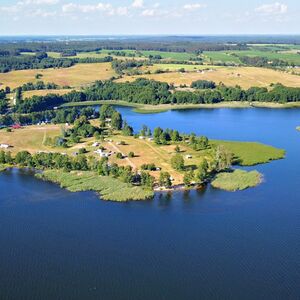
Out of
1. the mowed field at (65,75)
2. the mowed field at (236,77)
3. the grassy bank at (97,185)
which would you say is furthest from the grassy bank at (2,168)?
the mowed field at (236,77)

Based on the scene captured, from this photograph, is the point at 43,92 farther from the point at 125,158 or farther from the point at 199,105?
the point at 125,158

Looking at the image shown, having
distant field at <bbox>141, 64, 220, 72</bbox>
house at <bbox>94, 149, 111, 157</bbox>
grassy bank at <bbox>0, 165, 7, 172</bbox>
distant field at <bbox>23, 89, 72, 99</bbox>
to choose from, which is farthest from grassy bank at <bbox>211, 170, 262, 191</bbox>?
distant field at <bbox>141, 64, 220, 72</bbox>

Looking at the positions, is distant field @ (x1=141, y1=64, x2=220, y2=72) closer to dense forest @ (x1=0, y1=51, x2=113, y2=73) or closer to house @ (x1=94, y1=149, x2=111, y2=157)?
dense forest @ (x1=0, y1=51, x2=113, y2=73)

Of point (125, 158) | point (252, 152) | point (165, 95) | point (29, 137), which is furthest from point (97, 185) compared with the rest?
point (165, 95)

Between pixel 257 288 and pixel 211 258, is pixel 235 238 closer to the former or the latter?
pixel 211 258

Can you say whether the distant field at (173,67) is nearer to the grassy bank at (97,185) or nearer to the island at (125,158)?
the island at (125,158)
